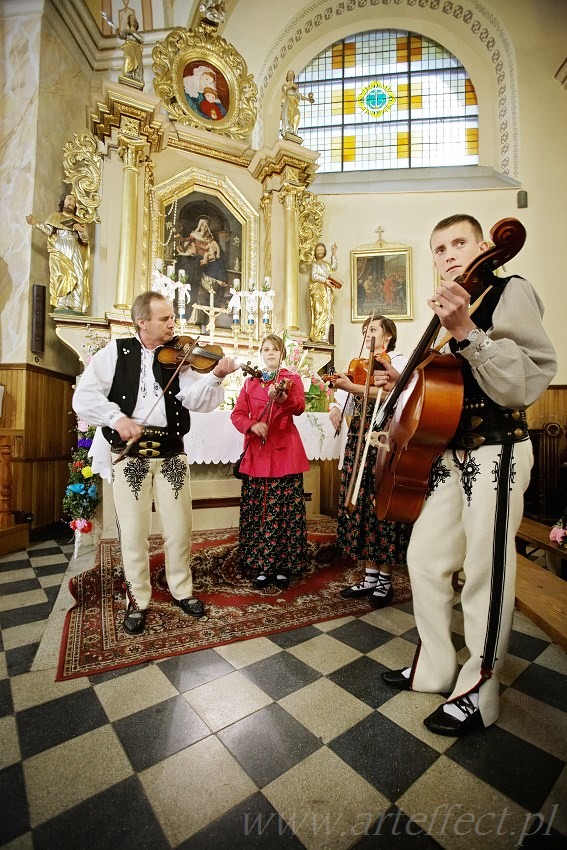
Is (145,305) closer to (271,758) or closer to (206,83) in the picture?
(271,758)

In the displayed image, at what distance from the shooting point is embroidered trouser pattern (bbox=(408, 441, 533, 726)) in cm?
135

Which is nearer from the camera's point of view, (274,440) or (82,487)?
(274,440)

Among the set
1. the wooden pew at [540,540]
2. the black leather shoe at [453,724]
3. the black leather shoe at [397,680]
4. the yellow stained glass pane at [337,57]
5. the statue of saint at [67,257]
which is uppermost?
the yellow stained glass pane at [337,57]

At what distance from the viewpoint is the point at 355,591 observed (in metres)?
2.66

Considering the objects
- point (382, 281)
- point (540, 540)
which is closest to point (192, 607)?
point (540, 540)

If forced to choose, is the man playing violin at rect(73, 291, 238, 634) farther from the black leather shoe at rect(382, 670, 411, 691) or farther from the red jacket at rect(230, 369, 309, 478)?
the black leather shoe at rect(382, 670, 411, 691)

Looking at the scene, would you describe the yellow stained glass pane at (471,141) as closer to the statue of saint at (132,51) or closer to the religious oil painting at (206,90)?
the religious oil painting at (206,90)

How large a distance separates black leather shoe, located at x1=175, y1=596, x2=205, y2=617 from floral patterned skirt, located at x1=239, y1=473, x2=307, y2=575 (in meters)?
0.55

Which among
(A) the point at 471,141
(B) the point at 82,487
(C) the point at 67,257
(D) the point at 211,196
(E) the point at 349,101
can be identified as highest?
(E) the point at 349,101

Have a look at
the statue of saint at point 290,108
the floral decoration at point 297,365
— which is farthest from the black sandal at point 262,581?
the statue of saint at point 290,108

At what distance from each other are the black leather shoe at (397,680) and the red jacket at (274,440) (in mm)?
1368

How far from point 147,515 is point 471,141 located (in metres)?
9.51

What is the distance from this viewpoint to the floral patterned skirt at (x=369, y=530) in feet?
8.32

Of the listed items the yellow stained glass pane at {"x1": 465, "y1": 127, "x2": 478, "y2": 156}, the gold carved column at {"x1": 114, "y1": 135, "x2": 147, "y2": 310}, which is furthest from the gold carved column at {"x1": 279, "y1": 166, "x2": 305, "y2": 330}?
the yellow stained glass pane at {"x1": 465, "y1": 127, "x2": 478, "y2": 156}
